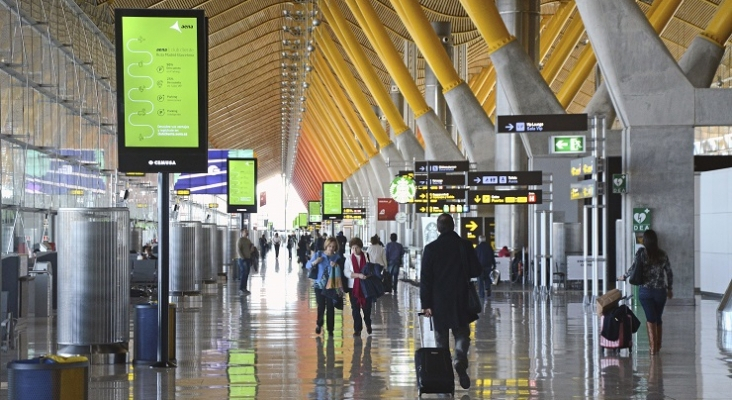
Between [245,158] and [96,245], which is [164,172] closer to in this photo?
[96,245]

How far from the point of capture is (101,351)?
13430mm

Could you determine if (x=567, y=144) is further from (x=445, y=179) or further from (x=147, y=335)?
(x=147, y=335)

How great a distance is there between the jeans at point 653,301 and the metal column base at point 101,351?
5.89 meters

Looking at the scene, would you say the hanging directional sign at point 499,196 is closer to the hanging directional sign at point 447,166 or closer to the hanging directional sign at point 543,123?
the hanging directional sign at point 447,166

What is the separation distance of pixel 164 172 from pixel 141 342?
1.90 meters

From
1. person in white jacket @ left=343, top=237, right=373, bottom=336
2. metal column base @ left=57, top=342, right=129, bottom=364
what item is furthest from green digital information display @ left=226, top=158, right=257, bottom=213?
metal column base @ left=57, top=342, right=129, bottom=364

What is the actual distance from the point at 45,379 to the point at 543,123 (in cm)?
1749

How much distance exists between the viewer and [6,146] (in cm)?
2522

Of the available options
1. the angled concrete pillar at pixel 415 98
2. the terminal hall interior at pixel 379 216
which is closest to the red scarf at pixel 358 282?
the terminal hall interior at pixel 379 216

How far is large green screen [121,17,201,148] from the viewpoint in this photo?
1255 cm

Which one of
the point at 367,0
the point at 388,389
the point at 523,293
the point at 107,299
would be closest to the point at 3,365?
the point at 107,299

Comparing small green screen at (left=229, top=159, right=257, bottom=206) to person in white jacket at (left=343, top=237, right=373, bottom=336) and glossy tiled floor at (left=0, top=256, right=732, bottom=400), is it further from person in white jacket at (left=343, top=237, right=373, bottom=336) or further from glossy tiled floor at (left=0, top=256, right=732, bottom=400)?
person in white jacket at (left=343, top=237, right=373, bottom=336)

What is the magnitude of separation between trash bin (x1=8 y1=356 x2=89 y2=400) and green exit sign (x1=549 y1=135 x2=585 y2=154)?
58.0 ft

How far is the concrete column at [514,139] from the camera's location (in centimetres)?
3566
